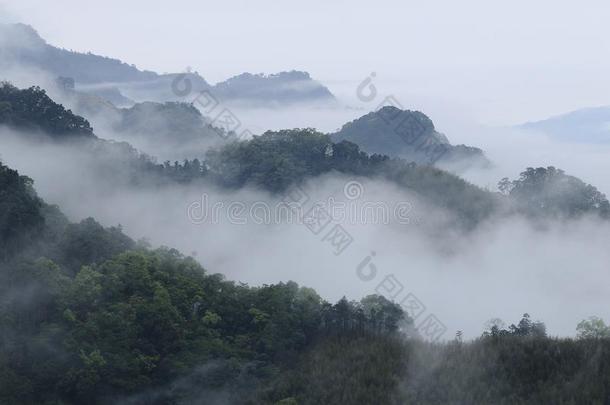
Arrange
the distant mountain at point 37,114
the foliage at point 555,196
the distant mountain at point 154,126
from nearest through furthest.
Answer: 1. the distant mountain at point 37,114
2. the foliage at point 555,196
3. the distant mountain at point 154,126

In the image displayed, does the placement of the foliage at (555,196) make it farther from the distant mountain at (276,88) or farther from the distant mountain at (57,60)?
the distant mountain at (276,88)

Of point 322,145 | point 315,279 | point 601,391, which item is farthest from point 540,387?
point 322,145

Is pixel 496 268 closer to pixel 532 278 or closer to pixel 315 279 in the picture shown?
pixel 532 278

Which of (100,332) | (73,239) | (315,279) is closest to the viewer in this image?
(100,332)

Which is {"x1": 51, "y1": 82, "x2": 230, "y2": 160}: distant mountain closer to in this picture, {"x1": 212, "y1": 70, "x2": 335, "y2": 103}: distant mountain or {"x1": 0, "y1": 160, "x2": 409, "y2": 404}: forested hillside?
{"x1": 0, "y1": 160, "x2": 409, "y2": 404}: forested hillside

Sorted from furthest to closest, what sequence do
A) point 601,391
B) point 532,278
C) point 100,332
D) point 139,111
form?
1. point 139,111
2. point 532,278
3. point 100,332
4. point 601,391

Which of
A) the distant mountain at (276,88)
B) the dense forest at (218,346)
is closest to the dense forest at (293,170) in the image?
the dense forest at (218,346)
